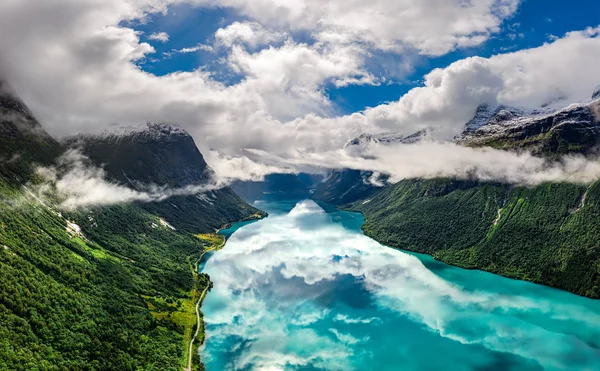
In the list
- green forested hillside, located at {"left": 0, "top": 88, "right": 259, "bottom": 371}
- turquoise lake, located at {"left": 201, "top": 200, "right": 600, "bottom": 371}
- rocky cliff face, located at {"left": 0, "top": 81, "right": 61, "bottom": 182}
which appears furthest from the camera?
rocky cliff face, located at {"left": 0, "top": 81, "right": 61, "bottom": 182}

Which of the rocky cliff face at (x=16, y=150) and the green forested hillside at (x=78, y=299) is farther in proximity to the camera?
the rocky cliff face at (x=16, y=150)

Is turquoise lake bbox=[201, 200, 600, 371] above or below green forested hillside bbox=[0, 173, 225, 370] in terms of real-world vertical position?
above

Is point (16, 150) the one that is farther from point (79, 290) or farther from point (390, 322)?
point (390, 322)

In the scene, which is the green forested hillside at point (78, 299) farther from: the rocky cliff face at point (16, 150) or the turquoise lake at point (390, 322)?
the rocky cliff face at point (16, 150)

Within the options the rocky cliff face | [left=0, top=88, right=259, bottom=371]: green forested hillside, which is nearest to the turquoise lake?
[left=0, top=88, right=259, bottom=371]: green forested hillside

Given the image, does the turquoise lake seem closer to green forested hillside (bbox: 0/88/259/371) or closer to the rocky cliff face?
green forested hillside (bbox: 0/88/259/371)

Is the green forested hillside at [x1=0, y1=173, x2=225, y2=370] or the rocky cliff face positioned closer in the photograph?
the green forested hillside at [x1=0, y1=173, x2=225, y2=370]

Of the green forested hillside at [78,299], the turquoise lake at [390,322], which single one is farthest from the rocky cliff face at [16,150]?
the turquoise lake at [390,322]

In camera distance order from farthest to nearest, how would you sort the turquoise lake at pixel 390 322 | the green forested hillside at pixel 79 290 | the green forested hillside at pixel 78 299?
the turquoise lake at pixel 390 322
the green forested hillside at pixel 79 290
the green forested hillside at pixel 78 299

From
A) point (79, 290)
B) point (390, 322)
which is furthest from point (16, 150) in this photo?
point (390, 322)
